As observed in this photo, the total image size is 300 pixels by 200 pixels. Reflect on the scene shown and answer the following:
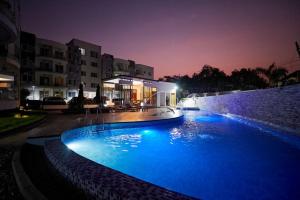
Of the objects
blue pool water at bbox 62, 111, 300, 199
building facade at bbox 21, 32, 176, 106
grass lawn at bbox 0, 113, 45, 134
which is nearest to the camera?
blue pool water at bbox 62, 111, 300, 199

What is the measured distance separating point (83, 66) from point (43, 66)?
8669mm

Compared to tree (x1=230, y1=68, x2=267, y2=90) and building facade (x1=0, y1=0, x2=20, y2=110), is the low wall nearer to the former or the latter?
building facade (x1=0, y1=0, x2=20, y2=110)

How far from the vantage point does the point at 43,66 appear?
37125 mm

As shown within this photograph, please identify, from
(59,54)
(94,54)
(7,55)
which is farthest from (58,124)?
(94,54)

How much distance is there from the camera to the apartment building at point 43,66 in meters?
34.2

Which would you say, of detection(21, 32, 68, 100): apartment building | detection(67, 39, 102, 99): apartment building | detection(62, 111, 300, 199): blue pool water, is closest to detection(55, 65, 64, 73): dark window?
detection(21, 32, 68, 100): apartment building

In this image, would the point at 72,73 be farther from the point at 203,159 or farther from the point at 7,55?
the point at 203,159

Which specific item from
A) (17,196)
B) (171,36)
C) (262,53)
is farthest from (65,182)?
(262,53)

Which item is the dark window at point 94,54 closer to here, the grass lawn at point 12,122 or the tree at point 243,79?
the tree at point 243,79

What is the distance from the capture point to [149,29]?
2764 cm

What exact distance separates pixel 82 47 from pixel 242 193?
44.8m

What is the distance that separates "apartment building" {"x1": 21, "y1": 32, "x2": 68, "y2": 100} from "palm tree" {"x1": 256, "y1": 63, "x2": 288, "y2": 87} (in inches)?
1472

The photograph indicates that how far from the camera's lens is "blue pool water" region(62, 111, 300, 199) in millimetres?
4746

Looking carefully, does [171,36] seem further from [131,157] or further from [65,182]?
[65,182]
